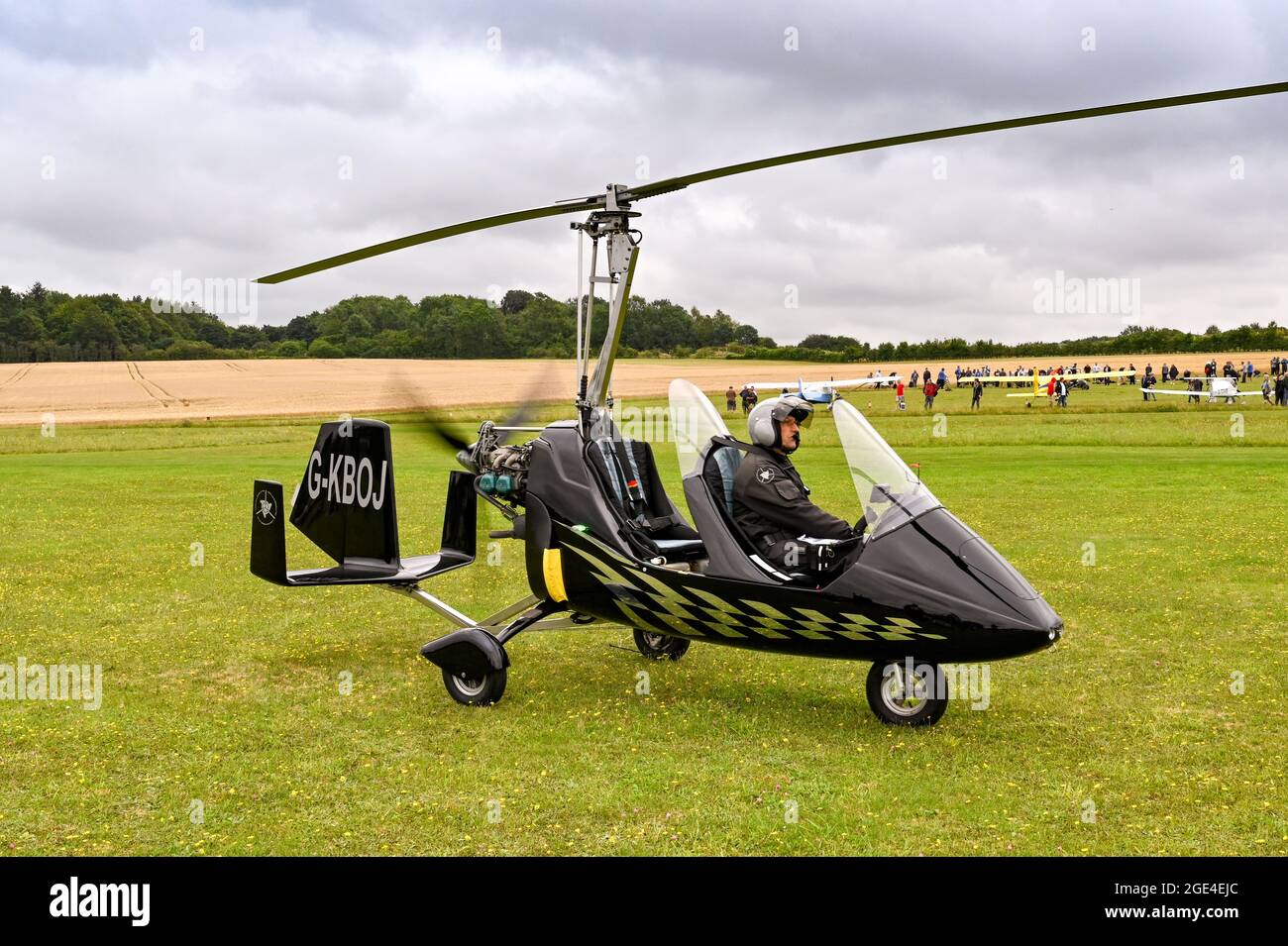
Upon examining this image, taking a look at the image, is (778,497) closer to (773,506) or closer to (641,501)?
(773,506)

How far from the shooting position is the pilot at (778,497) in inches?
314

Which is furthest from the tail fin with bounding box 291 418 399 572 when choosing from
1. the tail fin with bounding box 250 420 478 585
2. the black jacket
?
the black jacket

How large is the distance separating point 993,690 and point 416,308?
37.8 feet

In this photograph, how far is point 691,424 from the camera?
8.66 meters

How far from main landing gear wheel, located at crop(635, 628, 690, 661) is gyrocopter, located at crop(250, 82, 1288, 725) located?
2 centimetres

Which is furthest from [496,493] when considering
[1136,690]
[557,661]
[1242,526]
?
[1242,526]

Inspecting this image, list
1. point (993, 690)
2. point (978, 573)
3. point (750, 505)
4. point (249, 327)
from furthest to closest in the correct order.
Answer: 1. point (249, 327)
2. point (993, 690)
3. point (750, 505)
4. point (978, 573)

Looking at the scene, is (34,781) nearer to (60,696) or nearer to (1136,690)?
(60,696)

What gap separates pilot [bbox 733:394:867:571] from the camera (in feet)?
26.2

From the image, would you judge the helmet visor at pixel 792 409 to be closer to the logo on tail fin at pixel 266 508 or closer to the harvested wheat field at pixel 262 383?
the logo on tail fin at pixel 266 508

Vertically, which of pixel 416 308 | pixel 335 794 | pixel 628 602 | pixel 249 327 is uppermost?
pixel 249 327

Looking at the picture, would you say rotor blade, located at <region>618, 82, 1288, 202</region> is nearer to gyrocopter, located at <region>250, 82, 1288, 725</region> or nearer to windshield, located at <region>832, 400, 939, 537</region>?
gyrocopter, located at <region>250, 82, 1288, 725</region>

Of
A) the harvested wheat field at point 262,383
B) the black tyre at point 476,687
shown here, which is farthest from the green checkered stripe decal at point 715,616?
the harvested wheat field at point 262,383

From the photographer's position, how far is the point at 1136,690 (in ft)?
29.2
